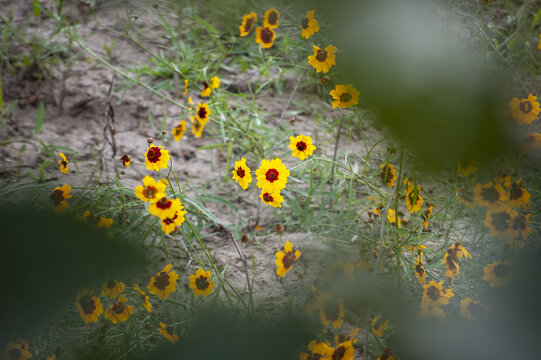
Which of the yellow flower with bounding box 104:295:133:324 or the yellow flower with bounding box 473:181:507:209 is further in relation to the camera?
the yellow flower with bounding box 104:295:133:324

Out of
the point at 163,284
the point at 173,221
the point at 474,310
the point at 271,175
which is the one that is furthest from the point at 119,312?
the point at 474,310

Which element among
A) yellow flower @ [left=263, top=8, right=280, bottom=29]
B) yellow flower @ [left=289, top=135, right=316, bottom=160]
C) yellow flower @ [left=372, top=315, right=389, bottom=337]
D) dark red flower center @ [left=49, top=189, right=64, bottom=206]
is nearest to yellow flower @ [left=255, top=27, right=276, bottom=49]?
yellow flower @ [left=289, top=135, right=316, bottom=160]

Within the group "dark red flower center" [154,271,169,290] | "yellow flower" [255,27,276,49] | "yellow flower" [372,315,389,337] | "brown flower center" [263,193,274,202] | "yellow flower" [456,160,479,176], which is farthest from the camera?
"yellow flower" [255,27,276,49]

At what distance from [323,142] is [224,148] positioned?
1.45 ft

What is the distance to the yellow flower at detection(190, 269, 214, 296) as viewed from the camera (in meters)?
1.03

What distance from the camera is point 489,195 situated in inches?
20.9

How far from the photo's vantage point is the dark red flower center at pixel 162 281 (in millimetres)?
933

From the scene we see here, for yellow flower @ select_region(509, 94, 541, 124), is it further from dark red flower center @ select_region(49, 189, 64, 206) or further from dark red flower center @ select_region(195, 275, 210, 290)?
dark red flower center @ select_region(195, 275, 210, 290)

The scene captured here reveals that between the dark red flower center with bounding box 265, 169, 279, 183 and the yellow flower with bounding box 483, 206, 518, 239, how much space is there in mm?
553

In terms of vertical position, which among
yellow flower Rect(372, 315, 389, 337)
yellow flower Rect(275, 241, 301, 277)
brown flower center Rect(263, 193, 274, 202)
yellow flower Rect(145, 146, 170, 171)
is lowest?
yellow flower Rect(372, 315, 389, 337)

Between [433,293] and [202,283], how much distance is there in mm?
525

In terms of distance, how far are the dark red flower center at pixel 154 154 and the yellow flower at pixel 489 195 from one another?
0.73m

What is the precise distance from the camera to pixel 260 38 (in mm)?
1366

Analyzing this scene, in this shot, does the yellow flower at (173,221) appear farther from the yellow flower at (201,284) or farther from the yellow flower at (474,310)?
the yellow flower at (474,310)
